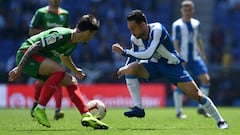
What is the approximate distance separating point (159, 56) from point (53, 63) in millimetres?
1735

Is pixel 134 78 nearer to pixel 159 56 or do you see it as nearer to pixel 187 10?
pixel 159 56

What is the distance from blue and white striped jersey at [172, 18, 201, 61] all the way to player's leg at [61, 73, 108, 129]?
5.44 meters

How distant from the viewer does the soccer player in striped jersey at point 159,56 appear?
9.61 meters

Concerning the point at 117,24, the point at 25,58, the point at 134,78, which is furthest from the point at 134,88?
the point at 117,24

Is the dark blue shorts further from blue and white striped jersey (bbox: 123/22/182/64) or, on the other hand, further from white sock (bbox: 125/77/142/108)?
white sock (bbox: 125/77/142/108)

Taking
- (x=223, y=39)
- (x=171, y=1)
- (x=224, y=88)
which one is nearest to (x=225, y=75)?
(x=224, y=88)

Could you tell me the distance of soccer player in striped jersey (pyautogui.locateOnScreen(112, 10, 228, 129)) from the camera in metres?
9.61

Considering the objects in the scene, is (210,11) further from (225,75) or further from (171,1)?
(225,75)

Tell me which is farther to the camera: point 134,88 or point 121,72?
point 134,88

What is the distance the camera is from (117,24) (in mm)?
26578

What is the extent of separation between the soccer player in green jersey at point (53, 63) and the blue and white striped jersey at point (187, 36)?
5.33 m

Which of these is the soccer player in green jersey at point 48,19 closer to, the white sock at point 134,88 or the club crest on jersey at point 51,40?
the white sock at point 134,88

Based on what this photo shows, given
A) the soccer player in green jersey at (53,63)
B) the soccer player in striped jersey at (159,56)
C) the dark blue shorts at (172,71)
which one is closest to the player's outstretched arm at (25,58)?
the soccer player in green jersey at (53,63)

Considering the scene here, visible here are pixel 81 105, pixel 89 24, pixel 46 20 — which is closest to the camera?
pixel 89 24
